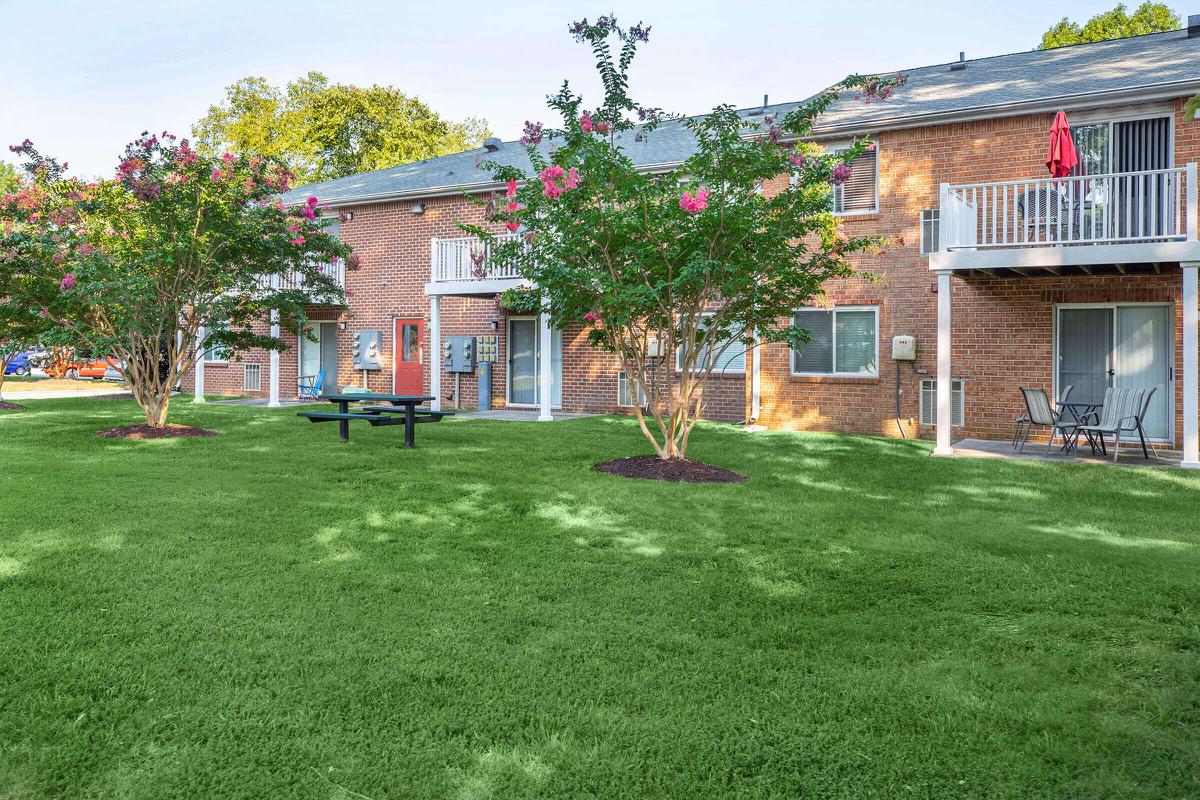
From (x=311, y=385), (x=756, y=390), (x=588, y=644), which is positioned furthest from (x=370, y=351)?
(x=588, y=644)

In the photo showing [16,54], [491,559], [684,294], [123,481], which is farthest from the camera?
[16,54]

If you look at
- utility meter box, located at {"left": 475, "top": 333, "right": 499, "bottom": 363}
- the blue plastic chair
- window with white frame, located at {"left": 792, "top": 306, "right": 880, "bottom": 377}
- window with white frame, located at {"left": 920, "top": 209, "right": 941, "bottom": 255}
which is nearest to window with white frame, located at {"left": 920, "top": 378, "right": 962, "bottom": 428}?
window with white frame, located at {"left": 792, "top": 306, "right": 880, "bottom": 377}

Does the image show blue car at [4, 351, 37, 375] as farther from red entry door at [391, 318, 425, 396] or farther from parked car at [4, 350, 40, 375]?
red entry door at [391, 318, 425, 396]

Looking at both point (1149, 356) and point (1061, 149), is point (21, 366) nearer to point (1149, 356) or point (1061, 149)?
point (1061, 149)

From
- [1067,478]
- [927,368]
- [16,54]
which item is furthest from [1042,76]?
[16,54]

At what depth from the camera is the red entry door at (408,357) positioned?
19359 mm

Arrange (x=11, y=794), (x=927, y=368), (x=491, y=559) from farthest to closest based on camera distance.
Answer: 1. (x=927, y=368)
2. (x=491, y=559)
3. (x=11, y=794)

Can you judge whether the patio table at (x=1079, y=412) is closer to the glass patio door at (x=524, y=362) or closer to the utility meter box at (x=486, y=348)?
the glass patio door at (x=524, y=362)

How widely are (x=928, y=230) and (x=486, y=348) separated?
9512 mm

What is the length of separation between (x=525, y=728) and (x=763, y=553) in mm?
2908

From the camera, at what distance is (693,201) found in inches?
316

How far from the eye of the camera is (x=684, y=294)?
884 cm

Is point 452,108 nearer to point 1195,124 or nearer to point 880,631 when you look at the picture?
point 1195,124

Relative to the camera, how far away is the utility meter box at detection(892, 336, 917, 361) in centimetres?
1331
